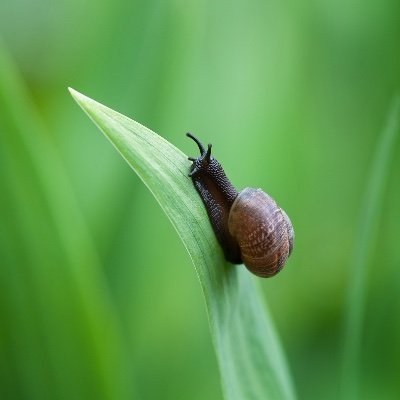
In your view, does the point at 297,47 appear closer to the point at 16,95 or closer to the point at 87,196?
the point at 87,196

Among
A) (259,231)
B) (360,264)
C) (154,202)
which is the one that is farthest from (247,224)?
(154,202)

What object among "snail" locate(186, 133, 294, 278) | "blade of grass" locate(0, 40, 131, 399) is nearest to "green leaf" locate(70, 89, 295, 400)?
"snail" locate(186, 133, 294, 278)

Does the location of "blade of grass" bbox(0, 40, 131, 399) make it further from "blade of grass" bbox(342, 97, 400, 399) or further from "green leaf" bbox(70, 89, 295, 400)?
"blade of grass" bbox(342, 97, 400, 399)

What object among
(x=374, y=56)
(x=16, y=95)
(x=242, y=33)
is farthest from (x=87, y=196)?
(x=374, y=56)

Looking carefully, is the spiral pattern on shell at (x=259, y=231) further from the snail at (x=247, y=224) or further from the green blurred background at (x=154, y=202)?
the green blurred background at (x=154, y=202)

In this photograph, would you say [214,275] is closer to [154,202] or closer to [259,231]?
[259,231]
